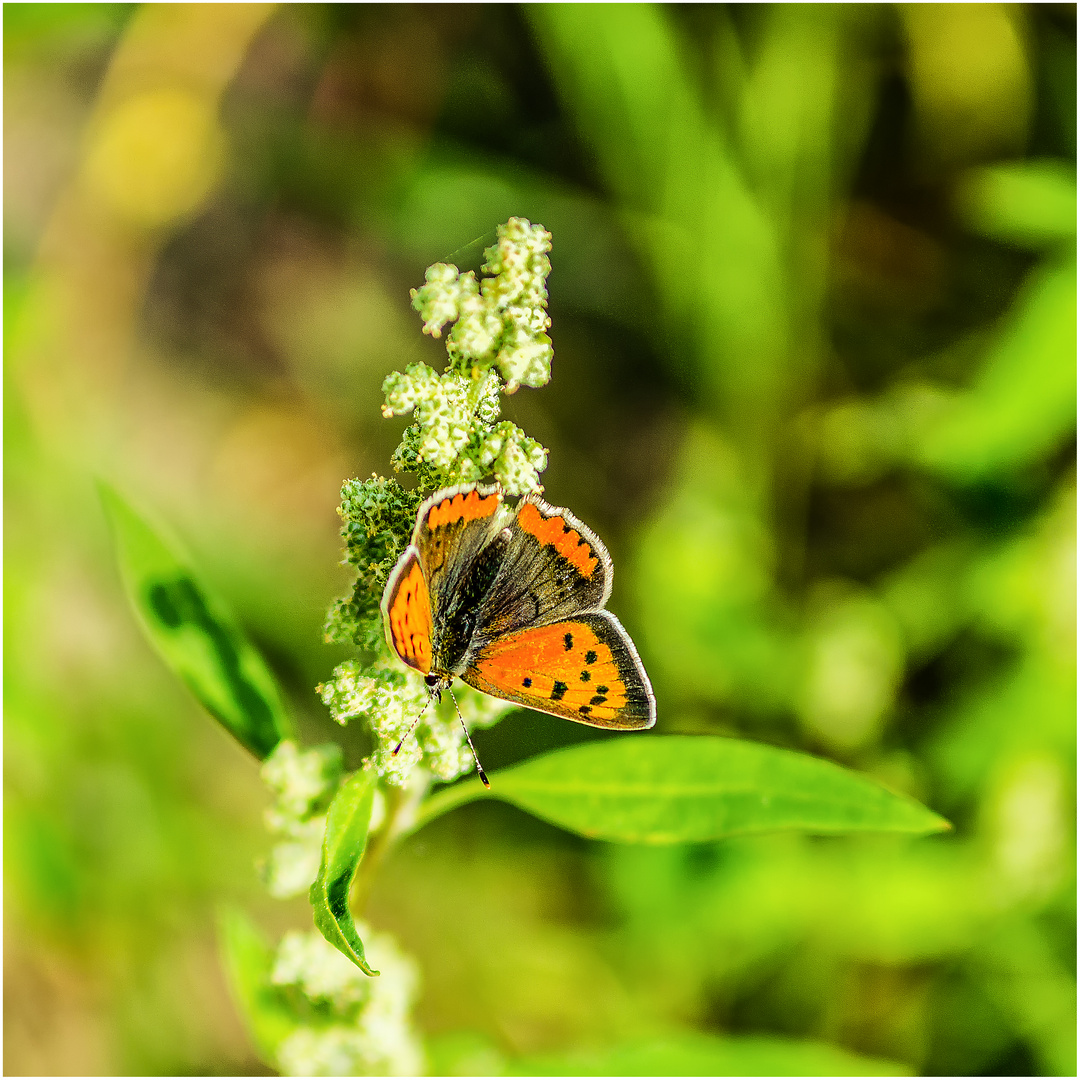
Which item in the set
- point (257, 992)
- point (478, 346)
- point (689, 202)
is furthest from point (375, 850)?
point (689, 202)

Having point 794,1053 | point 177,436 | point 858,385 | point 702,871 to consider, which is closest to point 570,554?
point 794,1053

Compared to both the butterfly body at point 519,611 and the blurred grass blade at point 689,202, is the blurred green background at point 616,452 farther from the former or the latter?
the butterfly body at point 519,611

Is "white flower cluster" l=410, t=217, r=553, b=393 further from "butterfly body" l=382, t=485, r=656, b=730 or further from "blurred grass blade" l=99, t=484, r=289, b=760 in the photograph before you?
"blurred grass blade" l=99, t=484, r=289, b=760

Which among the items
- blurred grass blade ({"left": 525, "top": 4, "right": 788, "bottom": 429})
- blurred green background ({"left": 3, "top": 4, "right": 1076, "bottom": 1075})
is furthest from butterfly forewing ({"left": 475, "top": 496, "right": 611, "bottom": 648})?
blurred grass blade ({"left": 525, "top": 4, "right": 788, "bottom": 429})

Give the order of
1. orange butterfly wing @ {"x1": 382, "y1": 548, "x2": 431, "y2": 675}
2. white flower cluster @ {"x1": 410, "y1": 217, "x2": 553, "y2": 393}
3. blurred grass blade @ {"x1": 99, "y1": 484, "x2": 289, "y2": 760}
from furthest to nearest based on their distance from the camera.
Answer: blurred grass blade @ {"x1": 99, "y1": 484, "x2": 289, "y2": 760}
white flower cluster @ {"x1": 410, "y1": 217, "x2": 553, "y2": 393}
orange butterfly wing @ {"x1": 382, "y1": 548, "x2": 431, "y2": 675}

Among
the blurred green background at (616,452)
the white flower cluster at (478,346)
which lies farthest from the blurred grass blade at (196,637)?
the blurred green background at (616,452)

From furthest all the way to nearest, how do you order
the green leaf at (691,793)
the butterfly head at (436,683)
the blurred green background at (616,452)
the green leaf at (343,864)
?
the blurred green background at (616,452) < the green leaf at (691,793) < the butterfly head at (436,683) < the green leaf at (343,864)

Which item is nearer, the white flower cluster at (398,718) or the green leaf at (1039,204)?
the white flower cluster at (398,718)
